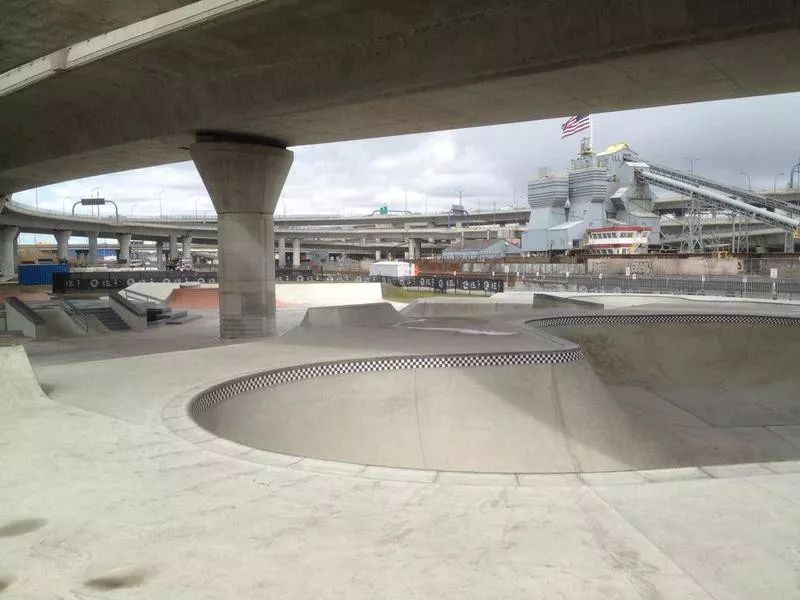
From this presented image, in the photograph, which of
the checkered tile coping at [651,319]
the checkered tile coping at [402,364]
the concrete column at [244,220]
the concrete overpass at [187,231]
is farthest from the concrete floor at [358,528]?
the concrete overpass at [187,231]

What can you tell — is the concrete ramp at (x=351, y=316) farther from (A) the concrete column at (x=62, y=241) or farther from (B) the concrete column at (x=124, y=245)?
(B) the concrete column at (x=124, y=245)

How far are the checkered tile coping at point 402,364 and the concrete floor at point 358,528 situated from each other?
3.64 metres

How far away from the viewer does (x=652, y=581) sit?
3.73m

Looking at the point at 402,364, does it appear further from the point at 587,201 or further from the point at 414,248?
the point at 414,248

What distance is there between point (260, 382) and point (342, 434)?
1.85m

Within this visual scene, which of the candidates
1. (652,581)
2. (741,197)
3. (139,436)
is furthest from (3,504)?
(741,197)

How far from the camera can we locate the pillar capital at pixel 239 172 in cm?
2145

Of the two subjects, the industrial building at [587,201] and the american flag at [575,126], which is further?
the industrial building at [587,201]

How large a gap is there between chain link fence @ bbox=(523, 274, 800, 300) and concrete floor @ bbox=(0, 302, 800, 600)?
1161 inches

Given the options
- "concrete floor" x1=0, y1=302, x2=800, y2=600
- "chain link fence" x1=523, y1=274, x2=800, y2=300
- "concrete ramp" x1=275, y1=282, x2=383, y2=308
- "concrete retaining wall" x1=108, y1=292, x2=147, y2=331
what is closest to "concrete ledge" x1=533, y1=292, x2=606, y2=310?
"chain link fence" x1=523, y1=274, x2=800, y2=300

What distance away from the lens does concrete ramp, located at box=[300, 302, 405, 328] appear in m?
19.4

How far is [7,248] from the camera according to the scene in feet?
259

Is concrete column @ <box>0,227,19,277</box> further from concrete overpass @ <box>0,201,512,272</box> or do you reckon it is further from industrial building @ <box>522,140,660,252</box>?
industrial building @ <box>522,140,660,252</box>

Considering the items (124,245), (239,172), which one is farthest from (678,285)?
(124,245)
